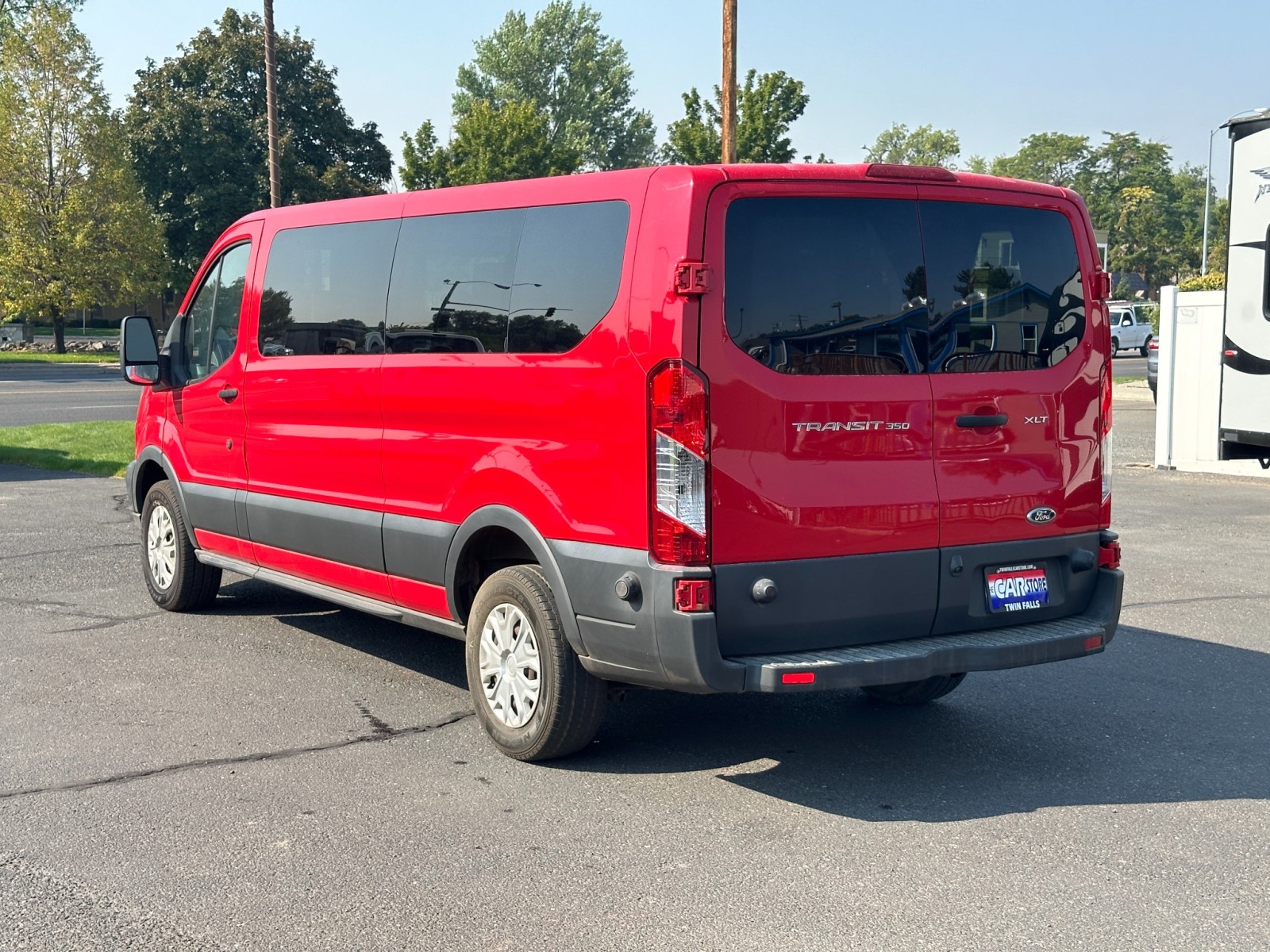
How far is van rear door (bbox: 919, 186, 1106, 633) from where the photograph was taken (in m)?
5.16

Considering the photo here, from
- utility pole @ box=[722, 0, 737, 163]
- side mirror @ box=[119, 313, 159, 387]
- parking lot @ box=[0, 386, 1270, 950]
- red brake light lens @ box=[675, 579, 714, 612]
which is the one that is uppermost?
utility pole @ box=[722, 0, 737, 163]

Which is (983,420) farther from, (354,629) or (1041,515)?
(354,629)

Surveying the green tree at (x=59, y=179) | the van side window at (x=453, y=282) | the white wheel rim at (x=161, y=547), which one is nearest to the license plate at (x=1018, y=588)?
the van side window at (x=453, y=282)

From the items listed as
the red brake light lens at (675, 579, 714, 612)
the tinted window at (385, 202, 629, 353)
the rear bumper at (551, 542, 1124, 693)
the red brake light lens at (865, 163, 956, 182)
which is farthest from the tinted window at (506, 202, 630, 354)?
the red brake light lens at (675, 579, 714, 612)

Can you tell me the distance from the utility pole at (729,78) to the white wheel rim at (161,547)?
578 inches

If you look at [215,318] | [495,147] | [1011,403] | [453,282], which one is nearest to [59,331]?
[495,147]

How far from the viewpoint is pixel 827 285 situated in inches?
194

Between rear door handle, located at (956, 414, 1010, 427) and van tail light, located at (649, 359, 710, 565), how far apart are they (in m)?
1.11

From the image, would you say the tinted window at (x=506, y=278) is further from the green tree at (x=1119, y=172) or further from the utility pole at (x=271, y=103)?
the green tree at (x=1119, y=172)

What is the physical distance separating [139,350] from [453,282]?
3016 millimetres

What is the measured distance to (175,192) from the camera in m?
→ 61.8

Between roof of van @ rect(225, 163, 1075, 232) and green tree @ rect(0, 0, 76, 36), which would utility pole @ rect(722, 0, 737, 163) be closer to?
roof of van @ rect(225, 163, 1075, 232)

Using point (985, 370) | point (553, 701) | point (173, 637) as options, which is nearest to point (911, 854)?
point (553, 701)

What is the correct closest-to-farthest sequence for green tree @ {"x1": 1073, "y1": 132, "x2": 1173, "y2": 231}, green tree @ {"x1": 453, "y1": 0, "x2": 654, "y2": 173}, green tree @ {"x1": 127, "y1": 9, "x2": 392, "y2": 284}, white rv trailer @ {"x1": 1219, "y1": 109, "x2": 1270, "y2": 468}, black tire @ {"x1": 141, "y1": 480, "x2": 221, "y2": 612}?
black tire @ {"x1": 141, "y1": 480, "x2": 221, "y2": 612} < white rv trailer @ {"x1": 1219, "y1": 109, "x2": 1270, "y2": 468} < green tree @ {"x1": 127, "y1": 9, "x2": 392, "y2": 284} < green tree @ {"x1": 453, "y1": 0, "x2": 654, "y2": 173} < green tree @ {"x1": 1073, "y1": 132, "x2": 1173, "y2": 231}
